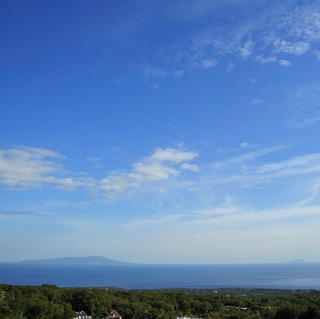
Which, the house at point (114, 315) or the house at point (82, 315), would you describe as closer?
the house at point (82, 315)

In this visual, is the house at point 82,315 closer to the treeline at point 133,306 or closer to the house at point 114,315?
the treeline at point 133,306

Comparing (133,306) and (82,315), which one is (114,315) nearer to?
(133,306)

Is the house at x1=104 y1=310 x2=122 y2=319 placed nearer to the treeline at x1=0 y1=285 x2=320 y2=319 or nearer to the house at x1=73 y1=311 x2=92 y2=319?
the treeline at x1=0 y1=285 x2=320 y2=319

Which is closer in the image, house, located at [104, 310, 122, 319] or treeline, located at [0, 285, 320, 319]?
treeline, located at [0, 285, 320, 319]

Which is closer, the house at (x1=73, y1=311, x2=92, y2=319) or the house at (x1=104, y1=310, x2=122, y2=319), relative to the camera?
the house at (x1=73, y1=311, x2=92, y2=319)

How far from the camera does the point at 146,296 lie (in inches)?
1342

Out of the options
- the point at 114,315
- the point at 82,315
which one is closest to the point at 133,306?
the point at 114,315

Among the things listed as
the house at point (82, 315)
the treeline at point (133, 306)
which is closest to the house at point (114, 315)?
the treeline at point (133, 306)

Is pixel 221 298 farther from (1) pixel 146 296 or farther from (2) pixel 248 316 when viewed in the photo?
(2) pixel 248 316

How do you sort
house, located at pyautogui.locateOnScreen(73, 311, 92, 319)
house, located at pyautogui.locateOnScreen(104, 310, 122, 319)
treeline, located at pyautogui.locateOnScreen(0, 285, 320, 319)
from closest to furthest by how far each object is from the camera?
treeline, located at pyautogui.locateOnScreen(0, 285, 320, 319) < house, located at pyautogui.locateOnScreen(73, 311, 92, 319) < house, located at pyautogui.locateOnScreen(104, 310, 122, 319)

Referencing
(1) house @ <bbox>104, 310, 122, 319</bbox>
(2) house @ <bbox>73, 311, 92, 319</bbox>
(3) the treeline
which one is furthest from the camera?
(1) house @ <bbox>104, 310, 122, 319</bbox>

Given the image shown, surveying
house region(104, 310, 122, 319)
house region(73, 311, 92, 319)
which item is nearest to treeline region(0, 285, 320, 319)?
house region(104, 310, 122, 319)

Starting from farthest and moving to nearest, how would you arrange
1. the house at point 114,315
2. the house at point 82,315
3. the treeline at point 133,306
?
the house at point 114,315 → the house at point 82,315 → the treeline at point 133,306

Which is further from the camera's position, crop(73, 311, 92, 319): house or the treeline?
crop(73, 311, 92, 319): house
